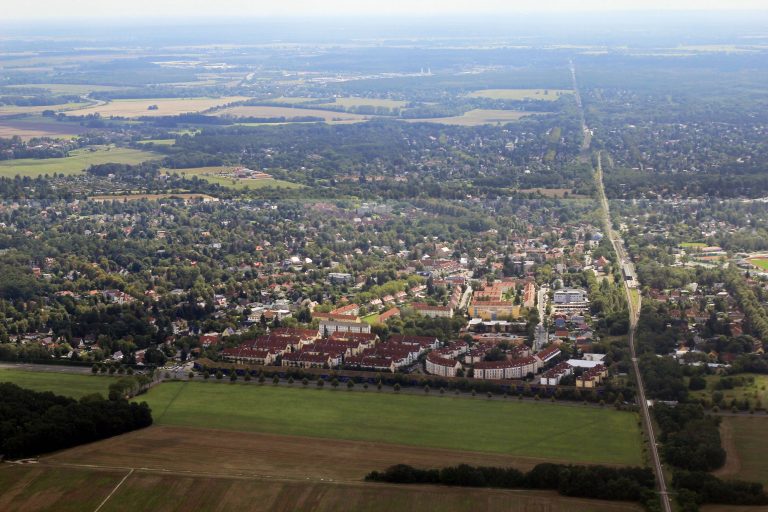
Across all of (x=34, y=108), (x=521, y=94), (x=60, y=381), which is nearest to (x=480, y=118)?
(x=521, y=94)

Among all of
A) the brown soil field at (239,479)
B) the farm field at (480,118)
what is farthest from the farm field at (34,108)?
the brown soil field at (239,479)

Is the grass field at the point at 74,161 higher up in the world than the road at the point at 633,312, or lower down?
lower down

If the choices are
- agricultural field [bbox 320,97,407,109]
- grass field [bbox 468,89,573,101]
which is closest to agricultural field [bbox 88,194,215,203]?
agricultural field [bbox 320,97,407,109]

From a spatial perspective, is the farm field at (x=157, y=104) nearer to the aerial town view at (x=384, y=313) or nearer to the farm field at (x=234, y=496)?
the aerial town view at (x=384, y=313)

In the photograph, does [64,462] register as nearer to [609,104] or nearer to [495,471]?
[495,471]

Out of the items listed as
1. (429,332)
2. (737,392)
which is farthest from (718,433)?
(429,332)

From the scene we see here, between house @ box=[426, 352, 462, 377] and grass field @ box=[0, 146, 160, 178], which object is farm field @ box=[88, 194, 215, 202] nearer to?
grass field @ box=[0, 146, 160, 178]
